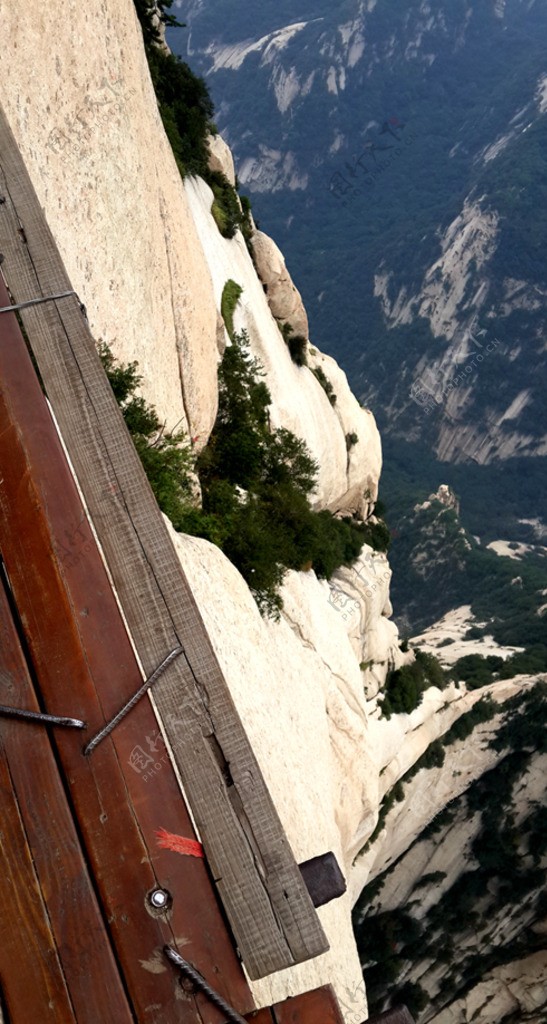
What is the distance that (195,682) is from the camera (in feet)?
11.0

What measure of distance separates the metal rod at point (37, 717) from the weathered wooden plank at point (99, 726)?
65mm

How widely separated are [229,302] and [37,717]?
2262 centimetres

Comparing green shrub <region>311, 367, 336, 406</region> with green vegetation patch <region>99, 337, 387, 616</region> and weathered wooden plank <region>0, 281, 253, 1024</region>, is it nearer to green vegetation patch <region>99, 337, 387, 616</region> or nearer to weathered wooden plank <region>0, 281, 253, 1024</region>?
green vegetation patch <region>99, 337, 387, 616</region>

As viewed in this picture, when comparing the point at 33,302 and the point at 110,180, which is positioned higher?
the point at 110,180

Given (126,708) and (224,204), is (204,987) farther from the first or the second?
(224,204)

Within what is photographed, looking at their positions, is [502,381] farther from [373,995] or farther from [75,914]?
[75,914]

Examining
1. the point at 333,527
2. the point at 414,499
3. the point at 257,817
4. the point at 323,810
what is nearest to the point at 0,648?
the point at 257,817

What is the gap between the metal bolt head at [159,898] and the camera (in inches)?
114

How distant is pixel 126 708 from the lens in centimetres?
Answer: 315

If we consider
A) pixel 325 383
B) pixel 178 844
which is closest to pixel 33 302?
pixel 178 844

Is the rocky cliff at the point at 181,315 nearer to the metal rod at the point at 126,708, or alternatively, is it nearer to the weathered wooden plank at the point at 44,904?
the weathered wooden plank at the point at 44,904

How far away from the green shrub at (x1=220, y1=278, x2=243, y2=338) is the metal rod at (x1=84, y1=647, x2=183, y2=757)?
839 inches

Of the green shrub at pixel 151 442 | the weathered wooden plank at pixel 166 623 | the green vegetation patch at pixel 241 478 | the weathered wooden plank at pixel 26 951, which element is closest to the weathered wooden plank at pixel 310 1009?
the weathered wooden plank at pixel 166 623

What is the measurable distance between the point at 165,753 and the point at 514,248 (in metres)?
174
